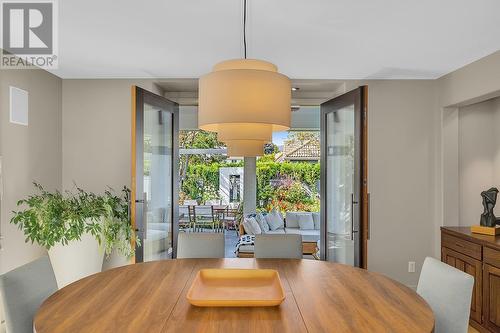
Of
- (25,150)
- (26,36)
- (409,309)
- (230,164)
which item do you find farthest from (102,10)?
(230,164)

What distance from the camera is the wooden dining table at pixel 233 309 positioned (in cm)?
153

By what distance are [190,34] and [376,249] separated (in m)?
3.01

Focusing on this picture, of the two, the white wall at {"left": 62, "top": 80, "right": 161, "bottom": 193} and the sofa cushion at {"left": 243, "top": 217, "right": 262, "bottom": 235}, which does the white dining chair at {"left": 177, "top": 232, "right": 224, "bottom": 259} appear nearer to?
the white wall at {"left": 62, "top": 80, "right": 161, "bottom": 193}

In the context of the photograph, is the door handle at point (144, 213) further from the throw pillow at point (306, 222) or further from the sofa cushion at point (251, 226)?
the throw pillow at point (306, 222)

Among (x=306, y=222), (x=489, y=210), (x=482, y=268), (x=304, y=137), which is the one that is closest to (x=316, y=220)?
(x=306, y=222)

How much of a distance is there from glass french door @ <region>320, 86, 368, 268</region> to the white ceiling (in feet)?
1.51

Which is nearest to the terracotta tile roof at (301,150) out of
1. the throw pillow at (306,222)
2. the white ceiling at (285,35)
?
the throw pillow at (306,222)

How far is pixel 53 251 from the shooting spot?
3.43 meters

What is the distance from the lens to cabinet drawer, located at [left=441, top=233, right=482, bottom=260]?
3.14 metres

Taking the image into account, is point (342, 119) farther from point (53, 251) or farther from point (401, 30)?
point (53, 251)

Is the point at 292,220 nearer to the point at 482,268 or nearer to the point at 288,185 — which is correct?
the point at 288,185

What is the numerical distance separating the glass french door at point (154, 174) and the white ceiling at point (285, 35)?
0.44 metres

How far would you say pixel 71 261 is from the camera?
11.1 ft

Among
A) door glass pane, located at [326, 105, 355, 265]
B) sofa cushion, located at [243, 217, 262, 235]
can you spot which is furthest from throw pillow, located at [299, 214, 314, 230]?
door glass pane, located at [326, 105, 355, 265]
